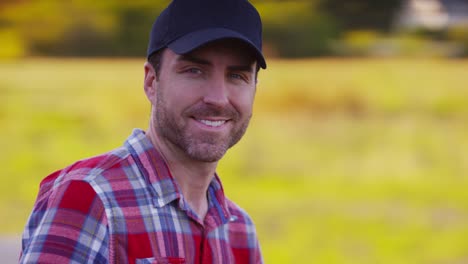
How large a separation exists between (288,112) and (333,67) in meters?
0.74

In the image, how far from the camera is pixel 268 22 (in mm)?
7625

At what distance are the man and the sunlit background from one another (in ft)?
17.1

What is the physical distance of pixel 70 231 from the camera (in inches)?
52.3

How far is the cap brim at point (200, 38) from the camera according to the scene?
1433 millimetres

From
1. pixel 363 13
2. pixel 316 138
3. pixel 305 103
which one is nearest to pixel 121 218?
pixel 363 13

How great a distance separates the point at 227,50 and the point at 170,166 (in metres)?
0.23

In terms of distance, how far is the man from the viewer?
1340 mm

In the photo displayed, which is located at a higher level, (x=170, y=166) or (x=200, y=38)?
(x=200, y=38)

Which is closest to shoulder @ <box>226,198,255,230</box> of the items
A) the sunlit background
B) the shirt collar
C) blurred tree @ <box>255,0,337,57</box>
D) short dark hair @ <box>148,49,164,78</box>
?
the shirt collar

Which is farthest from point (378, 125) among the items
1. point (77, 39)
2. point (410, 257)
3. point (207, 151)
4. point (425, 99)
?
point (207, 151)

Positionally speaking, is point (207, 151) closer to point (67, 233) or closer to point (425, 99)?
point (67, 233)

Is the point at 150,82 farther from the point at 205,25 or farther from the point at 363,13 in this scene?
the point at 363,13

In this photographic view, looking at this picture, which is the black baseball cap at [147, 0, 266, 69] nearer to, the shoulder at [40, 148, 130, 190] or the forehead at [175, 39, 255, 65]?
the forehead at [175, 39, 255, 65]

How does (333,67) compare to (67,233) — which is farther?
(333,67)
